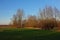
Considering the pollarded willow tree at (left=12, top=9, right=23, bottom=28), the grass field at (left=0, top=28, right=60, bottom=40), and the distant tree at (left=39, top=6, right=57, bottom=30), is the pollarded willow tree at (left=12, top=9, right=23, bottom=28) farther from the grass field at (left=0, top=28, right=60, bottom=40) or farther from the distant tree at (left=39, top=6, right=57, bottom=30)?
the grass field at (left=0, top=28, right=60, bottom=40)

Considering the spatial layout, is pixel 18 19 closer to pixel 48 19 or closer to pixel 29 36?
pixel 48 19

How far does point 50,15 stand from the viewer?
40.8 metres

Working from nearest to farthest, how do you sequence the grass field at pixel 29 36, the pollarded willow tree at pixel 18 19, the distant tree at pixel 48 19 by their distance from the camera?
the grass field at pixel 29 36 → the distant tree at pixel 48 19 → the pollarded willow tree at pixel 18 19

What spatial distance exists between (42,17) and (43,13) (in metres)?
1.24

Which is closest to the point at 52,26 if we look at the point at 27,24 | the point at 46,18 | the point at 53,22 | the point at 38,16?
the point at 53,22

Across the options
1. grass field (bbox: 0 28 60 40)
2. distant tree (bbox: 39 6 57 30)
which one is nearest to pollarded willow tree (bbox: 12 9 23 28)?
distant tree (bbox: 39 6 57 30)

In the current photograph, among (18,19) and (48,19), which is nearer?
(48,19)

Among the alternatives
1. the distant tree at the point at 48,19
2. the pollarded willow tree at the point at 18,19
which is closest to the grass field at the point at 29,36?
the distant tree at the point at 48,19

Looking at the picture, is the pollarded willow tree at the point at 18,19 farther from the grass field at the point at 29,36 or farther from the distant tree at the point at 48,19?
the grass field at the point at 29,36

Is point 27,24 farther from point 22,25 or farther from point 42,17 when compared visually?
point 42,17

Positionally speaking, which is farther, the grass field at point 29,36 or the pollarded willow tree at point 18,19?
the pollarded willow tree at point 18,19

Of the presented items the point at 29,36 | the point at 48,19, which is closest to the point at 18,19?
the point at 48,19

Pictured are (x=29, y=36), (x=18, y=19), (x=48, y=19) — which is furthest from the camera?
(x=18, y=19)

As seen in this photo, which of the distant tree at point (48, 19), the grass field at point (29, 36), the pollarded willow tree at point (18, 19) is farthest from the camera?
the pollarded willow tree at point (18, 19)
